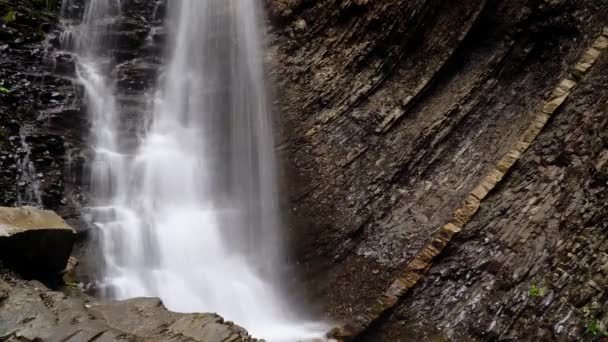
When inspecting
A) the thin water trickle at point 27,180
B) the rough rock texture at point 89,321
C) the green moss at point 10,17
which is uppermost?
the green moss at point 10,17

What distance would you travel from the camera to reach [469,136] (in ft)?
33.2

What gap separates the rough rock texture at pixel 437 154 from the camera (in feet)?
27.4

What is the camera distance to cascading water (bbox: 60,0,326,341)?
A: 8.86 m

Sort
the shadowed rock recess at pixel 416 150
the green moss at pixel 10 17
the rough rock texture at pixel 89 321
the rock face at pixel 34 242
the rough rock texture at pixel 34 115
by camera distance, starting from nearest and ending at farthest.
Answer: the rough rock texture at pixel 89 321, the rock face at pixel 34 242, the shadowed rock recess at pixel 416 150, the rough rock texture at pixel 34 115, the green moss at pixel 10 17

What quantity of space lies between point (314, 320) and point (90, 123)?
6.17m

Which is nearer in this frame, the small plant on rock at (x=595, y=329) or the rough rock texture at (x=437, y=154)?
the small plant on rock at (x=595, y=329)

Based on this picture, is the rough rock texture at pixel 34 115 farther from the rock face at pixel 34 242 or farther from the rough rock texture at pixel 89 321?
the rough rock texture at pixel 89 321

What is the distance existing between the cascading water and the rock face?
1.50 meters

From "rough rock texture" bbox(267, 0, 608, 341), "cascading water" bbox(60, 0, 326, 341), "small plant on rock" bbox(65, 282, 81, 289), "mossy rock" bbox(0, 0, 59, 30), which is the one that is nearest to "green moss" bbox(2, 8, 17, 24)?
"mossy rock" bbox(0, 0, 59, 30)

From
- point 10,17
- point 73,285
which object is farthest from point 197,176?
point 10,17

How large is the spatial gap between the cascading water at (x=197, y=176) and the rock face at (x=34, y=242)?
4.93 ft

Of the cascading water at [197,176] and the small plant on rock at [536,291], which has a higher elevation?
the cascading water at [197,176]

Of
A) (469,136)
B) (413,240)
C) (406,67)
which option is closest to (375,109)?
(406,67)

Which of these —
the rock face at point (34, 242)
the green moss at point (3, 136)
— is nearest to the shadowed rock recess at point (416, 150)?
the green moss at point (3, 136)
